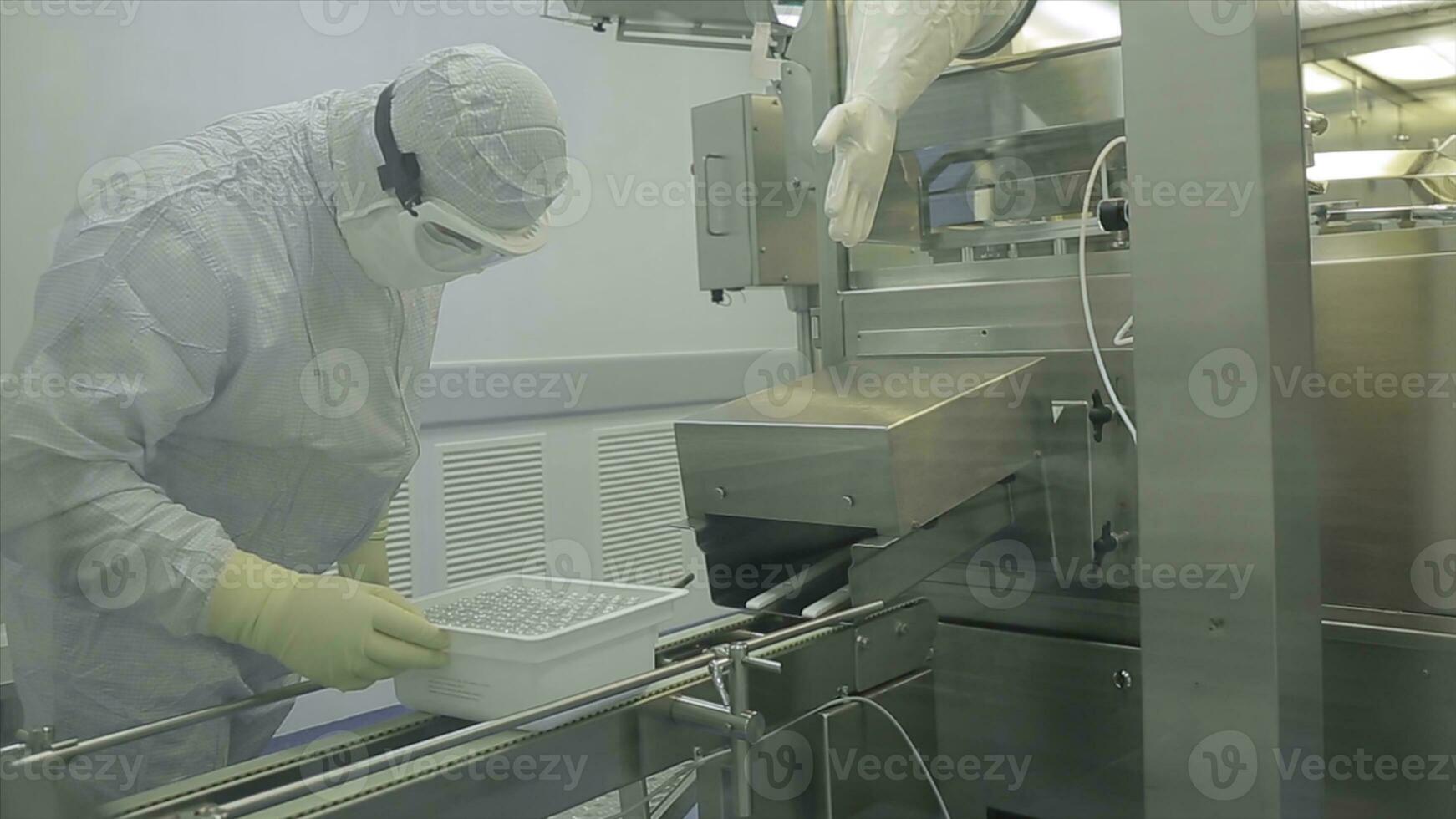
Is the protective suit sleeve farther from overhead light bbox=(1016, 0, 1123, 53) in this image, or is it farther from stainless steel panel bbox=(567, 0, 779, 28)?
overhead light bbox=(1016, 0, 1123, 53)

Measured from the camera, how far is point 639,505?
3.32m

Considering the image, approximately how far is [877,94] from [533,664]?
3.07 feet

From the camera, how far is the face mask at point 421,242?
4.23 feet

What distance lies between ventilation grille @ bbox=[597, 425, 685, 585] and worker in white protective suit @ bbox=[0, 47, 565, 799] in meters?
1.73

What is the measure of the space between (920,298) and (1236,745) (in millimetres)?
811

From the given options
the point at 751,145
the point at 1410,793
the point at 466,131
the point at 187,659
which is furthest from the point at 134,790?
the point at 1410,793

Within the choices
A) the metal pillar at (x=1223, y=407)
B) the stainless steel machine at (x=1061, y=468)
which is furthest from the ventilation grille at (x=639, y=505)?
the metal pillar at (x=1223, y=407)

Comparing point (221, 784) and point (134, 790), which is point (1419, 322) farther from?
point (134, 790)

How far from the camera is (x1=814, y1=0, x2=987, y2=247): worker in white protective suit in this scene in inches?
59.7

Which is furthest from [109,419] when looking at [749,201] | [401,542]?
[401,542]

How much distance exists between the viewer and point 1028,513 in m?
1.56

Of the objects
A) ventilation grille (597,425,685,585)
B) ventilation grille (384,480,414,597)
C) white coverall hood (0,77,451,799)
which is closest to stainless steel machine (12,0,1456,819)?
white coverall hood (0,77,451,799)

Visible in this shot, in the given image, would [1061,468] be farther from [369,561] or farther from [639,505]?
[639,505]

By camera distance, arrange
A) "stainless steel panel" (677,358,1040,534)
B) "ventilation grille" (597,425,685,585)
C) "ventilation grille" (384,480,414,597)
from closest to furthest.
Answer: "stainless steel panel" (677,358,1040,534) < "ventilation grille" (384,480,414,597) < "ventilation grille" (597,425,685,585)
